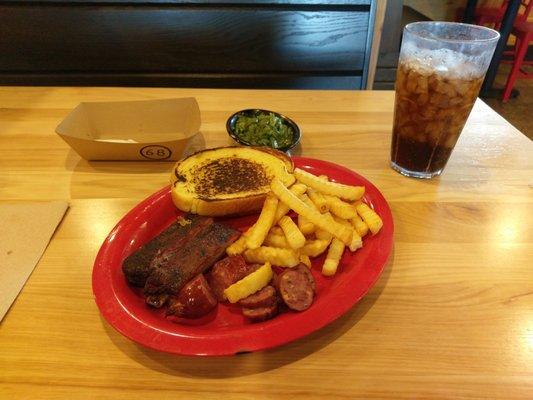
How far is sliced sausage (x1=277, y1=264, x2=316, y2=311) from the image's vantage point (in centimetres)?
82

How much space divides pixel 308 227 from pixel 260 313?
264mm

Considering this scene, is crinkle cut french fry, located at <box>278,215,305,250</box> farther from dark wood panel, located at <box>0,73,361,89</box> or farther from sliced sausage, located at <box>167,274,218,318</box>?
dark wood panel, located at <box>0,73,361,89</box>

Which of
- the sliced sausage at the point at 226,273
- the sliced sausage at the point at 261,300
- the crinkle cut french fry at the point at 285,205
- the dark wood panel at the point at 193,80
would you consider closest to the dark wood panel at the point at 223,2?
the dark wood panel at the point at 193,80

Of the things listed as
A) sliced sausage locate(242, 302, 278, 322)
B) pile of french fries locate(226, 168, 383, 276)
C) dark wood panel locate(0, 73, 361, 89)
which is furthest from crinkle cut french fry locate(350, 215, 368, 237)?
dark wood panel locate(0, 73, 361, 89)

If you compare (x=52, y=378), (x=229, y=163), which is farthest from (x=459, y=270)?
(x=52, y=378)

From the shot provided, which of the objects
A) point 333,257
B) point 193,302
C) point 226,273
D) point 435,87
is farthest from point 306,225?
point 435,87

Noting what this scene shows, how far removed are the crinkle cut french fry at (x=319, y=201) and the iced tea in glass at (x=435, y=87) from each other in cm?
44

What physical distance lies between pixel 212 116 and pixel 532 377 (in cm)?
143

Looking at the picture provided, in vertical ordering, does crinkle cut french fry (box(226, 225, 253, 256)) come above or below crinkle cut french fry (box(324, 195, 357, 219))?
below

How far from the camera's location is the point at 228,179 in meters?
1.15

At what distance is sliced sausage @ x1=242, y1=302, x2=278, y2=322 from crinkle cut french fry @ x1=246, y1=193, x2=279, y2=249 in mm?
151

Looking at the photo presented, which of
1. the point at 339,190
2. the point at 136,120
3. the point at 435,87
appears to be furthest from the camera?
the point at 136,120

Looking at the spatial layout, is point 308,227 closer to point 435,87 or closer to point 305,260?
point 305,260

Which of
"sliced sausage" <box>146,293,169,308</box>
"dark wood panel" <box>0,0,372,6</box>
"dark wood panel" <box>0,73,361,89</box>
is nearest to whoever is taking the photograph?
"sliced sausage" <box>146,293,169,308</box>
